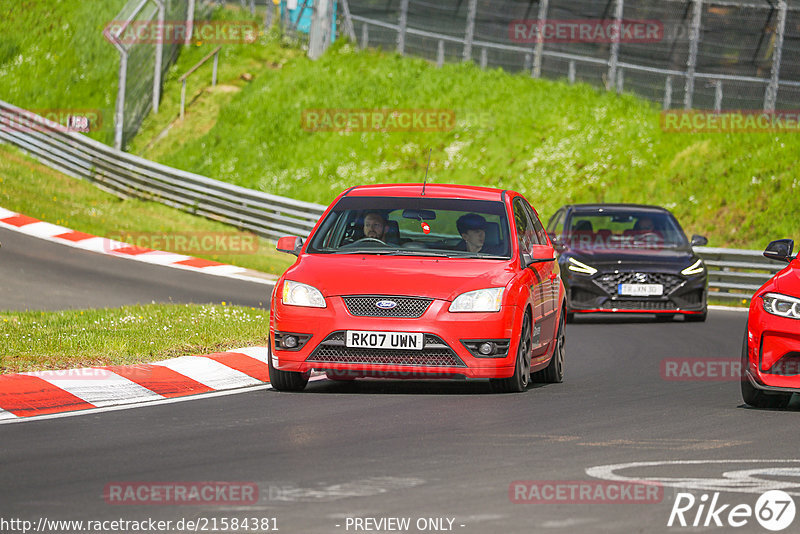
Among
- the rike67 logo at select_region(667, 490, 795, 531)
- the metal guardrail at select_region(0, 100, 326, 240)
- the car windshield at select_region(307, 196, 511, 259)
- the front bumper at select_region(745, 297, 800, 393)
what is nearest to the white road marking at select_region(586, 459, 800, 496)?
the rike67 logo at select_region(667, 490, 795, 531)

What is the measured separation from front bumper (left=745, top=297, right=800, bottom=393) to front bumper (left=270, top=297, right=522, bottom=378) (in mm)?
1731

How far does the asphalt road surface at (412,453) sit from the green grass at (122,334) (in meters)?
1.56

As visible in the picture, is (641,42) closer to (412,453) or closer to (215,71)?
(215,71)

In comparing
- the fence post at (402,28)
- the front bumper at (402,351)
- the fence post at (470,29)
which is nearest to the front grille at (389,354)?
the front bumper at (402,351)

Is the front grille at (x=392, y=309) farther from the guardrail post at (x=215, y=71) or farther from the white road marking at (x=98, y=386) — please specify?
the guardrail post at (x=215, y=71)

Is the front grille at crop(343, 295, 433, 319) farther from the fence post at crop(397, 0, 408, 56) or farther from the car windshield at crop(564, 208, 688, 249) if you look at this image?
the fence post at crop(397, 0, 408, 56)

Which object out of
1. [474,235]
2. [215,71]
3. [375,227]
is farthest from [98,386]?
[215,71]

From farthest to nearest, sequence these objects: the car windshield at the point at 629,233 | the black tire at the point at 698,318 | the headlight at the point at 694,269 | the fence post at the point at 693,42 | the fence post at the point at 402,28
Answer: the fence post at the point at 402,28, the fence post at the point at 693,42, the car windshield at the point at 629,233, the black tire at the point at 698,318, the headlight at the point at 694,269

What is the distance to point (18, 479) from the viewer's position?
694 centimetres

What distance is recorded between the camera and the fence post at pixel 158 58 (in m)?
36.0

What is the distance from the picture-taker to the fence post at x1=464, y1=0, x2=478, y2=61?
33.9m

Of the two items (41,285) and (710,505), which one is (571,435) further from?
(41,285)

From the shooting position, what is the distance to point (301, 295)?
34.8ft

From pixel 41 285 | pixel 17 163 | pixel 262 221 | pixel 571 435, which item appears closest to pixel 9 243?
pixel 41 285
